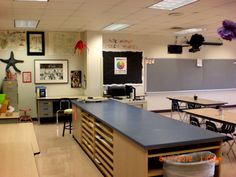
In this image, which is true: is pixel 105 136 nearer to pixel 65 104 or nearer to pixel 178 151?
pixel 178 151

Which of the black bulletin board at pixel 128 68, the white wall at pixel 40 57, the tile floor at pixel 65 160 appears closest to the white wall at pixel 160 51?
the black bulletin board at pixel 128 68

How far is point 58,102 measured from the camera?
7906 millimetres

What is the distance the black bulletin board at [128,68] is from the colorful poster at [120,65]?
9 cm

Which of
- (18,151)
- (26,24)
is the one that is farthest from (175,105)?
(18,151)

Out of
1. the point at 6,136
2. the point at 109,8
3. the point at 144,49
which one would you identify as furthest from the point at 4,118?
the point at 144,49

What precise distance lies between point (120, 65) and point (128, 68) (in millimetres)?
295

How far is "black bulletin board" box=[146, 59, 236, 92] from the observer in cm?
934

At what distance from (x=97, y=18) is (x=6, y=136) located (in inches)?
143

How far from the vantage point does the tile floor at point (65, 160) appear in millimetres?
4273

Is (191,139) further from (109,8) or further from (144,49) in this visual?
(144,49)

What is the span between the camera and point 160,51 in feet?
30.8

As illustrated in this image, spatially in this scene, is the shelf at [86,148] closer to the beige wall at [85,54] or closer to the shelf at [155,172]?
the shelf at [155,172]

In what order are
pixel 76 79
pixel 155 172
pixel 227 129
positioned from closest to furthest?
1. pixel 155 172
2. pixel 227 129
3. pixel 76 79

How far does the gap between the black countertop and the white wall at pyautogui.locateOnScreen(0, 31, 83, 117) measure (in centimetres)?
427
